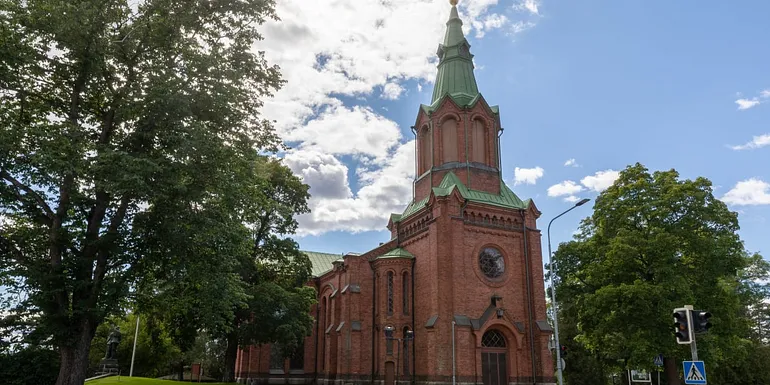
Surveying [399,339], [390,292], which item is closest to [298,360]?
[390,292]

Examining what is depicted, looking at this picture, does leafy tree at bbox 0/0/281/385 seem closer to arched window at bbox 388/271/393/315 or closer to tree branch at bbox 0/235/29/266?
tree branch at bbox 0/235/29/266

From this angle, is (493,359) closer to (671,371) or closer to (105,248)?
(671,371)

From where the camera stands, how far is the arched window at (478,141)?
119 ft

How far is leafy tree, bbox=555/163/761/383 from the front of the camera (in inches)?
1053

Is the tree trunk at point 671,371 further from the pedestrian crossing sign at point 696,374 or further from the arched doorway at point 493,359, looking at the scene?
the pedestrian crossing sign at point 696,374

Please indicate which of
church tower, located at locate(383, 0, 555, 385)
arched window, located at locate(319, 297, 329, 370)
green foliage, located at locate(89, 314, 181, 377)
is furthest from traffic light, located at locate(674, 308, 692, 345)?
green foliage, located at locate(89, 314, 181, 377)

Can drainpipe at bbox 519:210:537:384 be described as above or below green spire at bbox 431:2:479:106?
below

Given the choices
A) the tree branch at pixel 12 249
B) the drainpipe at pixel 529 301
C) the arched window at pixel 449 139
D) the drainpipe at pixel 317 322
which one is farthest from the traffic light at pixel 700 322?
the drainpipe at pixel 317 322

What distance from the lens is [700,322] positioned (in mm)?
13508

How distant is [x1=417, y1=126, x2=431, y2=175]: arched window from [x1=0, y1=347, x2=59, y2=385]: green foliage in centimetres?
2464

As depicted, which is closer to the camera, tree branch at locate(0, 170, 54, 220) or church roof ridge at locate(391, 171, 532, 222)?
tree branch at locate(0, 170, 54, 220)

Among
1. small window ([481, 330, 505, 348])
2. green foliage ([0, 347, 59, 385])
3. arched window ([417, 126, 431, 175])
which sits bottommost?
green foliage ([0, 347, 59, 385])

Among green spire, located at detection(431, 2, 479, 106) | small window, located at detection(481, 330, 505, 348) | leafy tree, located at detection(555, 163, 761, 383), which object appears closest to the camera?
leafy tree, located at detection(555, 163, 761, 383)

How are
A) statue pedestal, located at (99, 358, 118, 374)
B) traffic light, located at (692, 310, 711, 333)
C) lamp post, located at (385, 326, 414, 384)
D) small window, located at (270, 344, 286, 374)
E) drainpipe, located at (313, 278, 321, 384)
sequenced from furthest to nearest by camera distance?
1. small window, located at (270, 344, 286, 374)
2. drainpipe, located at (313, 278, 321, 384)
3. statue pedestal, located at (99, 358, 118, 374)
4. lamp post, located at (385, 326, 414, 384)
5. traffic light, located at (692, 310, 711, 333)
